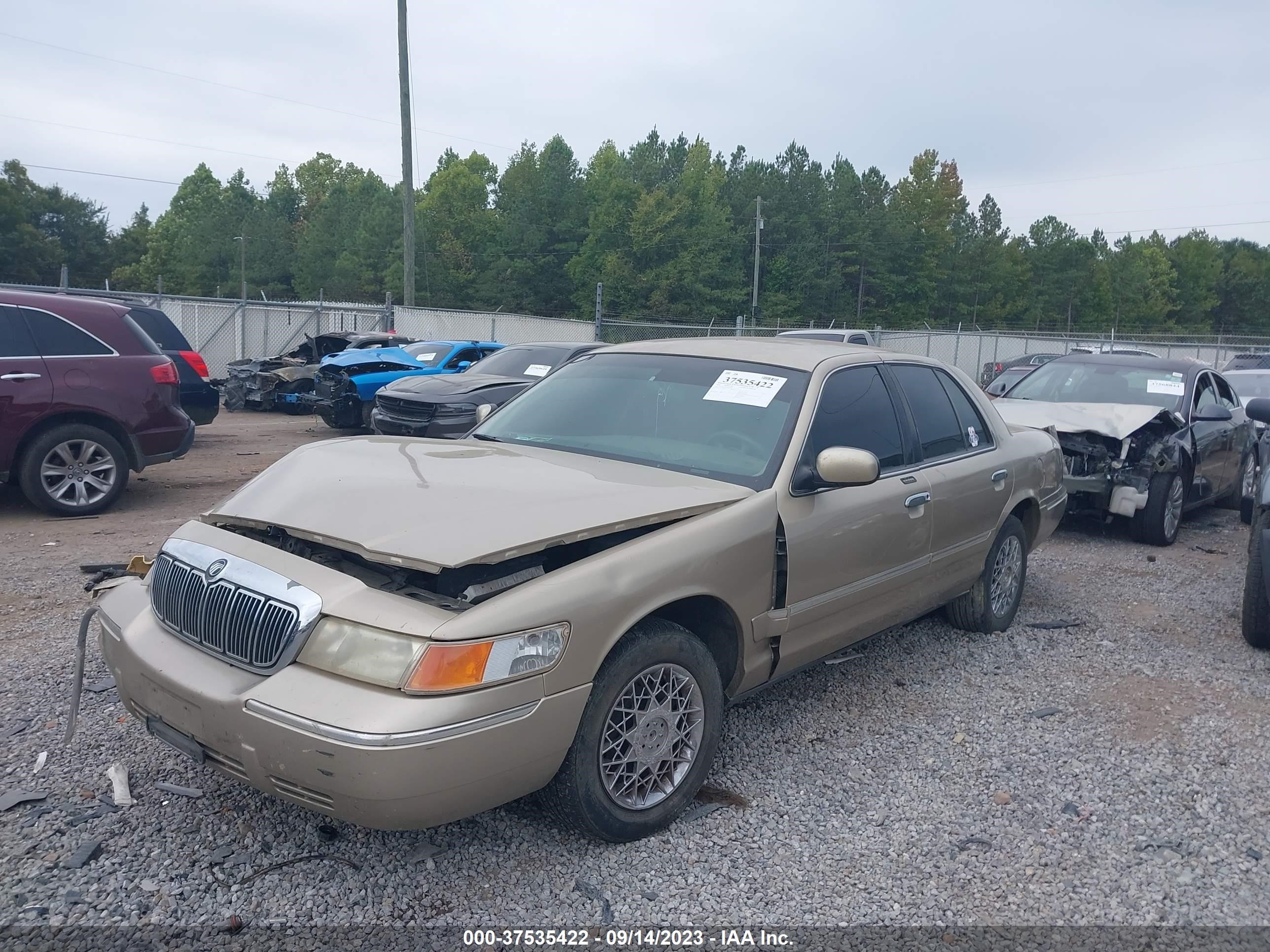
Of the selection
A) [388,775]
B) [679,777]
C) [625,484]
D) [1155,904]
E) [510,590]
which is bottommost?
[1155,904]

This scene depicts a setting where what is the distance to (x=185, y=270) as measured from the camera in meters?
76.3

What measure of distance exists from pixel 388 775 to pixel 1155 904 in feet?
7.85

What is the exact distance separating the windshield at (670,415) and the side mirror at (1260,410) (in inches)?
142

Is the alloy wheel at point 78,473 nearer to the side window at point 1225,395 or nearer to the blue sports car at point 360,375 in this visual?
the blue sports car at point 360,375

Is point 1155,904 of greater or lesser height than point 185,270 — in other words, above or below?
below

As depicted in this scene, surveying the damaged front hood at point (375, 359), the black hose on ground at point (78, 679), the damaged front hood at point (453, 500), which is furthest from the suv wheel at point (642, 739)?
the damaged front hood at point (375, 359)

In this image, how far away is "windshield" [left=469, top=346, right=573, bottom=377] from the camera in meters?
12.0

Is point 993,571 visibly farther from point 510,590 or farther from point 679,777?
point 510,590

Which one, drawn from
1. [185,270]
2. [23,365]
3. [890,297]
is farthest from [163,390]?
[185,270]

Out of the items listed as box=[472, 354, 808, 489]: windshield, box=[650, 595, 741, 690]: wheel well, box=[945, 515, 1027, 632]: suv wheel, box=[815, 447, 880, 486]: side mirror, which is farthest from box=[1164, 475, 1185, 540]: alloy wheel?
box=[650, 595, 741, 690]: wheel well

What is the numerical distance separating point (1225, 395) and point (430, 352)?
10.9m

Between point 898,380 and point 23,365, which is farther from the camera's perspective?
point 23,365

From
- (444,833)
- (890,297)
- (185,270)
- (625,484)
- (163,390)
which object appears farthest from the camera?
(185,270)

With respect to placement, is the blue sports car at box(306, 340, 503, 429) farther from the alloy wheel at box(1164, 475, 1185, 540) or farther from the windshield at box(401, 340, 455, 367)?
the alloy wheel at box(1164, 475, 1185, 540)
